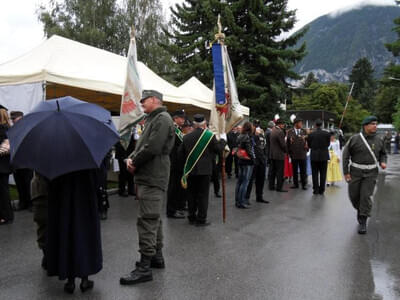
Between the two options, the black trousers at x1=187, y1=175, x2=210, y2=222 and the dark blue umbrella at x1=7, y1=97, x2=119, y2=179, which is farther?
the black trousers at x1=187, y1=175, x2=210, y2=222

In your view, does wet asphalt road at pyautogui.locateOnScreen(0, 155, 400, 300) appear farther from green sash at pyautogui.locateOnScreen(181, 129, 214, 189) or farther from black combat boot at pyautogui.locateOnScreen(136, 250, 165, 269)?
green sash at pyautogui.locateOnScreen(181, 129, 214, 189)

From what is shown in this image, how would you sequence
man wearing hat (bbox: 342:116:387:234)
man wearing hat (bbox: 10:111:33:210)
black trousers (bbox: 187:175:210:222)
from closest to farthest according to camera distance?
man wearing hat (bbox: 342:116:387:234), black trousers (bbox: 187:175:210:222), man wearing hat (bbox: 10:111:33:210)

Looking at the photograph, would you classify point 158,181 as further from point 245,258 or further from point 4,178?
point 4,178

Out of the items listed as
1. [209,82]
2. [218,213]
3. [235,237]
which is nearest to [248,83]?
[209,82]

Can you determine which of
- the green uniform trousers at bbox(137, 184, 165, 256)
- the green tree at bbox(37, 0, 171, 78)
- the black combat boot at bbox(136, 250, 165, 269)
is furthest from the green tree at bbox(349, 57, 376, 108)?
the green uniform trousers at bbox(137, 184, 165, 256)

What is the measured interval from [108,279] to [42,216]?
0.98 meters

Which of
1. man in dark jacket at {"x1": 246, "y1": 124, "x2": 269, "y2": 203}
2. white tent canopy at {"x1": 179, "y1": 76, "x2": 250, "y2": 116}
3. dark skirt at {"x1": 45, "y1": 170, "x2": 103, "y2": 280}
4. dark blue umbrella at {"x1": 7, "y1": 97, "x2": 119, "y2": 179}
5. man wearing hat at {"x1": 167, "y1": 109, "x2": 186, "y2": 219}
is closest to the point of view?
dark blue umbrella at {"x1": 7, "y1": 97, "x2": 119, "y2": 179}

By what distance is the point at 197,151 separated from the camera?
6.53 metres

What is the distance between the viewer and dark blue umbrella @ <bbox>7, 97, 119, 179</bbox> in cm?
328

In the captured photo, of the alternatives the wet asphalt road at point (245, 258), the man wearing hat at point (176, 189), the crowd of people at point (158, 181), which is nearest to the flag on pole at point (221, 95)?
the crowd of people at point (158, 181)

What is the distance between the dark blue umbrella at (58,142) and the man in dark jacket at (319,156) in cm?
767

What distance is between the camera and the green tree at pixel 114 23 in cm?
2844

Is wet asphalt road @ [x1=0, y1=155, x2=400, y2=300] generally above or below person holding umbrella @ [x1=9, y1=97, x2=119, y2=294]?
below

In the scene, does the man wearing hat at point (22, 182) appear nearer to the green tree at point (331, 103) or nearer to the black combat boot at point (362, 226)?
the black combat boot at point (362, 226)
